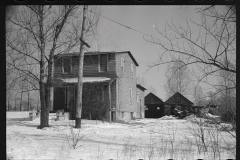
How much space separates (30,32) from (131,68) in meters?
12.9

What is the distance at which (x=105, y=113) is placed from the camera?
17.7m

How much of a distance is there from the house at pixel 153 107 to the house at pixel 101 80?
8.71 metres

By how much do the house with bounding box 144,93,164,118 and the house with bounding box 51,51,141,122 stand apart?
8707mm

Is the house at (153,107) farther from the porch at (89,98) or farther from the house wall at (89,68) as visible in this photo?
the house wall at (89,68)

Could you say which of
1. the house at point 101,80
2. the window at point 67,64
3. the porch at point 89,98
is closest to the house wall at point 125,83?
the house at point 101,80

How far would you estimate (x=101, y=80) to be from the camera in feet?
54.7

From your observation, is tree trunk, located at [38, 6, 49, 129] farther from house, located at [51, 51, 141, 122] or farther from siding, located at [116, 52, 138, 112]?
siding, located at [116, 52, 138, 112]

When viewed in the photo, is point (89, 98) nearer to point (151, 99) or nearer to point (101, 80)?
point (101, 80)

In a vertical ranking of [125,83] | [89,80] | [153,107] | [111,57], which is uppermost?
[111,57]

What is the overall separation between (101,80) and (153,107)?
1835 cm

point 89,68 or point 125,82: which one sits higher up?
point 89,68

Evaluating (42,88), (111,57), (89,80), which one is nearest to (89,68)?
(89,80)
